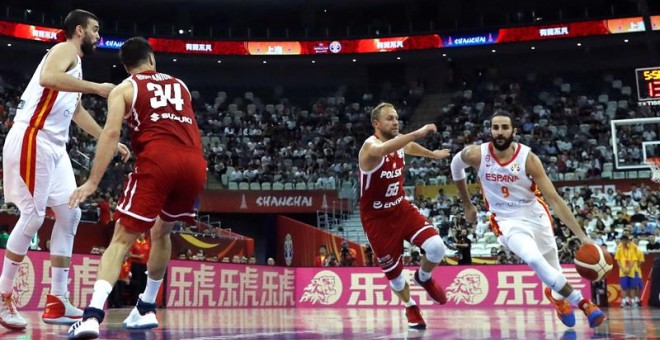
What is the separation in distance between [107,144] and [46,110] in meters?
1.48

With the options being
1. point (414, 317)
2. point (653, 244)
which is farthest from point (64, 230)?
point (653, 244)

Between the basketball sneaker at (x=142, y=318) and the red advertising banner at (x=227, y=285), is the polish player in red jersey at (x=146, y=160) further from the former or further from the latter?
the red advertising banner at (x=227, y=285)

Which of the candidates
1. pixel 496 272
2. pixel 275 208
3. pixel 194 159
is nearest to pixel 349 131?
pixel 275 208

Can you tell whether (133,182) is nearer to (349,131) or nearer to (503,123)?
(503,123)

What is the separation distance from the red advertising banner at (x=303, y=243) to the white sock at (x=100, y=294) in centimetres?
1786

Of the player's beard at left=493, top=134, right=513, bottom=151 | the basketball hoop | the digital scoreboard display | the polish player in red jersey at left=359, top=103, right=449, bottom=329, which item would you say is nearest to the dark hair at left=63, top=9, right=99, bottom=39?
the polish player in red jersey at left=359, top=103, right=449, bottom=329

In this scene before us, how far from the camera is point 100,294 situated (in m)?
4.92

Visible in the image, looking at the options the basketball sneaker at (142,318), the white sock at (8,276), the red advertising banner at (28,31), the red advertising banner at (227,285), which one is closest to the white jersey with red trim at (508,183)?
the basketball sneaker at (142,318)

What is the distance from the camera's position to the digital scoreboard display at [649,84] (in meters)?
18.8

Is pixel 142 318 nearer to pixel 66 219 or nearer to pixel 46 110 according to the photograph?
pixel 66 219

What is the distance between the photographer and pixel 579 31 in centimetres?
3281

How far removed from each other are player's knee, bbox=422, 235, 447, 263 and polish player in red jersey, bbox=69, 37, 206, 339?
285 centimetres

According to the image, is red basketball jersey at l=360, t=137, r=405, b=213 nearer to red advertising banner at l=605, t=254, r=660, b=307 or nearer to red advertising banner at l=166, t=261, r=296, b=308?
red advertising banner at l=166, t=261, r=296, b=308

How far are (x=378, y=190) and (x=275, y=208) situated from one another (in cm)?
2233
